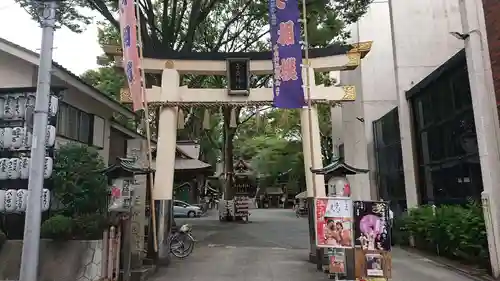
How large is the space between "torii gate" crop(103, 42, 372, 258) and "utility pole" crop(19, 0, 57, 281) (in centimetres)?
408

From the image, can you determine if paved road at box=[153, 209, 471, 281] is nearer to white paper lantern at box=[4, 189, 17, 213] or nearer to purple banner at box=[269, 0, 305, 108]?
white paper lantern at box=[4, 189, 17, 213]

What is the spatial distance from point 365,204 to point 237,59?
576 cm

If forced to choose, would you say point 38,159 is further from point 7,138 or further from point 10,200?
point 7,138

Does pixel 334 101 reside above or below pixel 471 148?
above

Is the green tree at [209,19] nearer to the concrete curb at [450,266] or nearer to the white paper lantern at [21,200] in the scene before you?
the white paper lantern at [21,200]

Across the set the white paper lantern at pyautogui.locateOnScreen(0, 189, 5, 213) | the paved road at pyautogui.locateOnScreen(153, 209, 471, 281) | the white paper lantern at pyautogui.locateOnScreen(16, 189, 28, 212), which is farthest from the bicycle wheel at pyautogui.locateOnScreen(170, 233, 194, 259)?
the white paper lantern at pyautogui.locateOnScreen(0, 189, 5, 213)

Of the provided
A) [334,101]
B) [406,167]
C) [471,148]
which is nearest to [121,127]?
[334,101]

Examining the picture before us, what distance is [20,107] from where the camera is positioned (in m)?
8.90

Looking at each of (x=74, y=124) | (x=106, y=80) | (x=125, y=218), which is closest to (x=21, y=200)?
(x=125, y=218)

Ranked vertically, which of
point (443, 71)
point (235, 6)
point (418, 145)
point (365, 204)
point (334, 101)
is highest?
point (235, 6)

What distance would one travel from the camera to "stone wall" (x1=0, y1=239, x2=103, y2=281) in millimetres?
7629

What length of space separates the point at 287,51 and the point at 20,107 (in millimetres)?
6127

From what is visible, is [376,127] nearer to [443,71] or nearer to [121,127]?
[443,71]

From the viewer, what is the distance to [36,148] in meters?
6.47
